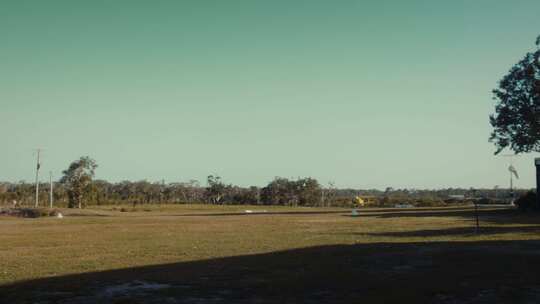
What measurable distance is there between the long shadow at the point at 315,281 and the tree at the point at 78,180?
73.9 m

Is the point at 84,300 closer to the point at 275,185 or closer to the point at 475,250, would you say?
the point at 475,250

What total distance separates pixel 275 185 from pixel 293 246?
326ft

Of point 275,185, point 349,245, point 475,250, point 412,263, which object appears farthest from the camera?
point 275,185

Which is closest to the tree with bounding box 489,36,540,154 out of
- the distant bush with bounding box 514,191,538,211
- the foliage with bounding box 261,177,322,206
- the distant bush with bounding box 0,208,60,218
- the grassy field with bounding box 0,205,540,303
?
the distant bush with bounding box 514,191,538,211

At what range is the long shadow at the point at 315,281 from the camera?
10320mm

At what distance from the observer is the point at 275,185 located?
12069 cm

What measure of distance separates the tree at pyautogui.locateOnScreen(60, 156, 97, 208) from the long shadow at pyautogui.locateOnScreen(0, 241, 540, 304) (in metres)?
73.9

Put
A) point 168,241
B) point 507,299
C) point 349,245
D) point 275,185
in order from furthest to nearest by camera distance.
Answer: point 275,185, point 168,241, point 349,245, point 507,299

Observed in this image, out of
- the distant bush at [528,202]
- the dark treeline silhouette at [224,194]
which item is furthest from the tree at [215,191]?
the distant bush at [528,202]

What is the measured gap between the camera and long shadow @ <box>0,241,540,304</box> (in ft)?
33.9

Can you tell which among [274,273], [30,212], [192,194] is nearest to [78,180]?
[30,212]

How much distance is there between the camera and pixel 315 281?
1230cm

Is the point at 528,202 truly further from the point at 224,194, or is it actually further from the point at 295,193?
the point at 224,194

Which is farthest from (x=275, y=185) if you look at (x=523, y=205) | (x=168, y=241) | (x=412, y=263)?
(x=412, y=263)
